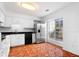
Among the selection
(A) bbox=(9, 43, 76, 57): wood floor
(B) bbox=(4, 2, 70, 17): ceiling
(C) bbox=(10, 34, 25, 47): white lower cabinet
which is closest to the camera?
(B) bbox=(4, 2, 70, 17): ceiling

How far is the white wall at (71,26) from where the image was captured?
2076 mm

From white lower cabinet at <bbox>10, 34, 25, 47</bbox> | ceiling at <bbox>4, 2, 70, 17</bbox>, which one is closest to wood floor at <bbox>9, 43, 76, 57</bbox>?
white lower cabinet at <bbox>10, 34, 25, 47</bbox>

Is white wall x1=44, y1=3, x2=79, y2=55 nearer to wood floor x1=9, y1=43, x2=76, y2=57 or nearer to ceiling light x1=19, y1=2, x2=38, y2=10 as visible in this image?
wood floor x1=9, y1=43, x2=76, y2=57

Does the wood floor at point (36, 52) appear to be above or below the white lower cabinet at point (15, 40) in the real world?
below

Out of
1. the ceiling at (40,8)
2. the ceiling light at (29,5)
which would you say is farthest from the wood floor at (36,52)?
the ceiling light at (29,5)

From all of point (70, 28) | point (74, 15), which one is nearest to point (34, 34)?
point (70, 28)

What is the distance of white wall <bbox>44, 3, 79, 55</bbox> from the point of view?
2.08m

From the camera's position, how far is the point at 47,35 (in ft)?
11.8

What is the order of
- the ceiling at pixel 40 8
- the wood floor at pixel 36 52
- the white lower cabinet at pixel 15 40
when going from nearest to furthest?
the ceiling at pixel 40 8 < the wood floor at pixel 36 52 < the white lower cabinet at pixel 15 40

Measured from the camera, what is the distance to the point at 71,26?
7.34 ft

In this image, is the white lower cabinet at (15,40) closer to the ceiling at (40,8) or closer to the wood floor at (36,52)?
the wood floor at (36,52)

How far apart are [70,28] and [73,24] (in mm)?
164

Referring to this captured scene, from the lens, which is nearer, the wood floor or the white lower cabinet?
the wood floor

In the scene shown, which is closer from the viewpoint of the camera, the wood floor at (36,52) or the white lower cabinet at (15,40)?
the wood floor at (36,52)
